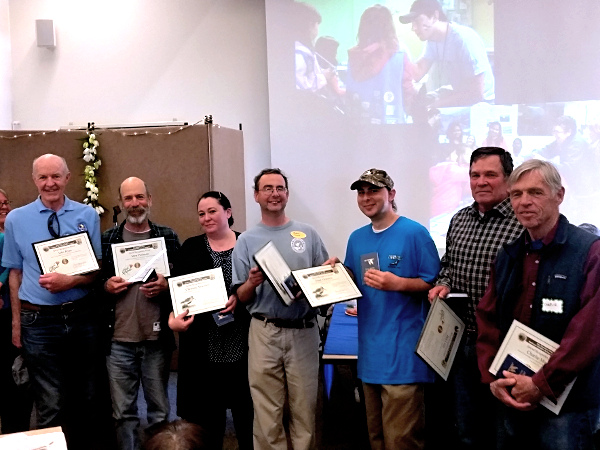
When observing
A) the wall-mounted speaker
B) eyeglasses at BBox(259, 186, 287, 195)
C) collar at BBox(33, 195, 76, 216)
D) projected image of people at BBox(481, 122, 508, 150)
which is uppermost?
the wall-mounted speaker

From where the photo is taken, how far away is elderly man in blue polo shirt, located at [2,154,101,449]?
286 centimetres

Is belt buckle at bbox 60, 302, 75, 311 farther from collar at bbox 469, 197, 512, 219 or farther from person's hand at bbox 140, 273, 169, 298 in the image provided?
collar at bbox 469, 197, 512, 219

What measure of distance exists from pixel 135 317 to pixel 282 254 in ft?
2.90

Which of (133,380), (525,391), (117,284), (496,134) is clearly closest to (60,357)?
(133,380)

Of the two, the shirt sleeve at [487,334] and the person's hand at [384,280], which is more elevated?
the person's hand at [384,280]

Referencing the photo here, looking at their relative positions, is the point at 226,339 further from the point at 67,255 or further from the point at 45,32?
the point at 45,32

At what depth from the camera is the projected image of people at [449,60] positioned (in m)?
4.55

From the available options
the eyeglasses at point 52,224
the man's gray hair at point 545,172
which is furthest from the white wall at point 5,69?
the man's gray hair at point 545,172

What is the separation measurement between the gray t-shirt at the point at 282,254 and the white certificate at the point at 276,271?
11cm

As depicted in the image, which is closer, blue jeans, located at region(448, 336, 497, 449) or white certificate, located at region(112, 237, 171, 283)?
blue jeans, located at region(448, 336, 497, 449)

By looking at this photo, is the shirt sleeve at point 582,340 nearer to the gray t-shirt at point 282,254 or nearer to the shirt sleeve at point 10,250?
the gray t-shirt at point 282,254

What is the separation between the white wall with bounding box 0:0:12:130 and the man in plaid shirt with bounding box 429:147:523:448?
485 centimetres

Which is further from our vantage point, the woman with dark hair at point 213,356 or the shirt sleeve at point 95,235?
the shirt sleeve at point 95,235

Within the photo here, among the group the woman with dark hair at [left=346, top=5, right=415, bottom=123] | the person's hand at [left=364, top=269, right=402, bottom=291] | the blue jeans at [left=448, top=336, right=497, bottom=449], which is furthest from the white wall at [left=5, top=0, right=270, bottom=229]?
the blue jeans at [left=448, top=336, right=497, bottom=449]
